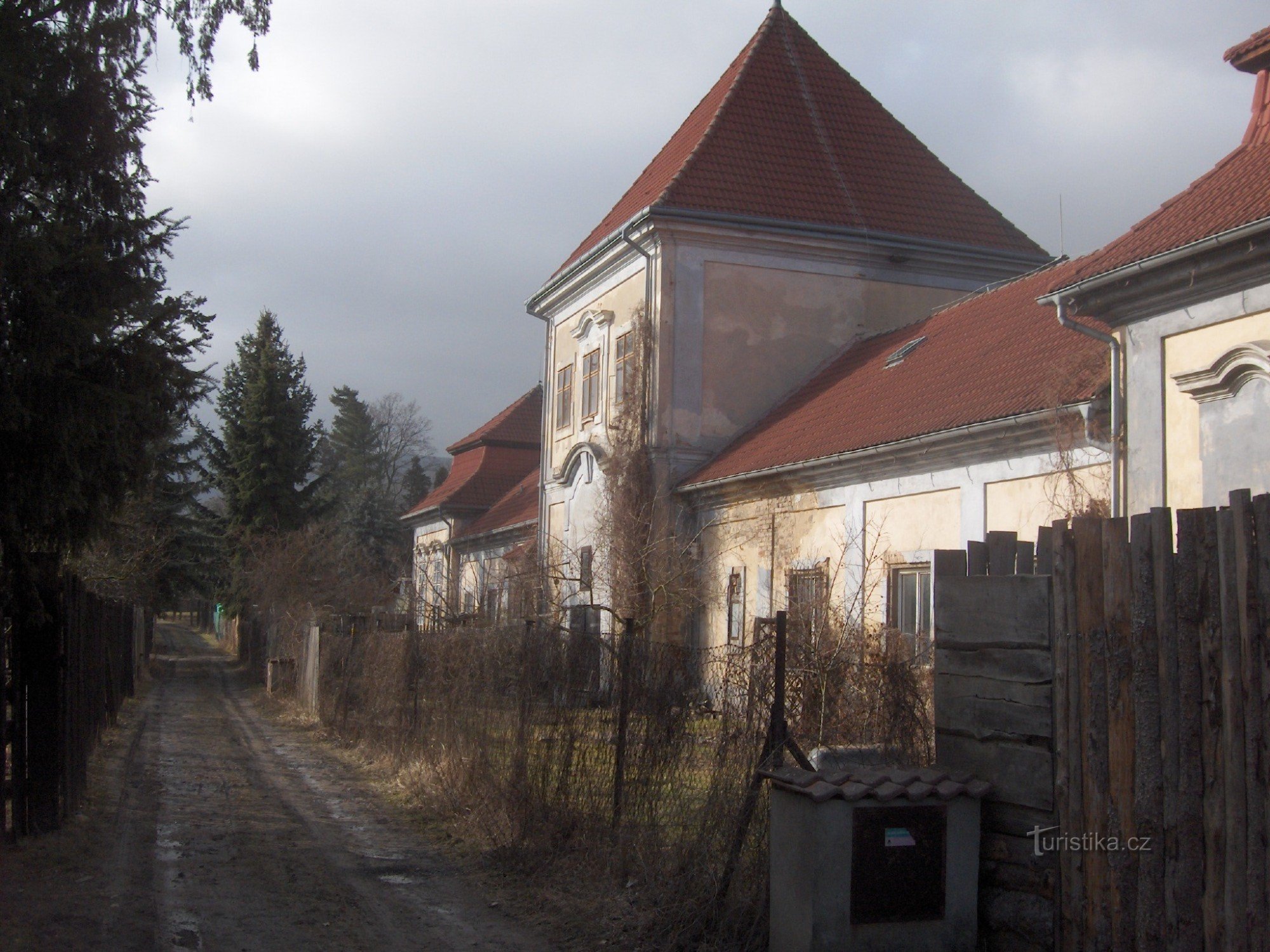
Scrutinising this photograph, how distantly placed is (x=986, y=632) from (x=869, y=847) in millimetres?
1145

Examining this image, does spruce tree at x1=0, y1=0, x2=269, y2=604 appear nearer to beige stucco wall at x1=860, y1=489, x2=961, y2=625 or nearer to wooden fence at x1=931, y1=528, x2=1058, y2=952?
wooden fence at x1=931, y1=528, x2=1058, y2=952

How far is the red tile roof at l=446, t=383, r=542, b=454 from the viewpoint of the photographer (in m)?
41.8

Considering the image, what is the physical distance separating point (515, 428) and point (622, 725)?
34.6 m

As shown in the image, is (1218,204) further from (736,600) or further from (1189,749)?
(736,600)

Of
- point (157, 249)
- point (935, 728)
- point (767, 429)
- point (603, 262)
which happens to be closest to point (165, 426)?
point (157, 249)

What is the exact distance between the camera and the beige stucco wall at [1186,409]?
34.5 ft

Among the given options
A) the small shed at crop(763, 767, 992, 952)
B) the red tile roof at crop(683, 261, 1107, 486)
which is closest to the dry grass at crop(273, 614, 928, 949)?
the small shed at crop(763, 767, 992, 952)

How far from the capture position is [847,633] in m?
9.23

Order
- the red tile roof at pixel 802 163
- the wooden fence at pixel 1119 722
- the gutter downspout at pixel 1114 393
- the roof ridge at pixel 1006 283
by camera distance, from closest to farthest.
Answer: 1. the wooden fence at pixel 1119 722
2. the gutter downspout at pixel 1114 393
3. the roof ridge at pixel 1006 283
4. the red tile roof at pixel 802 163

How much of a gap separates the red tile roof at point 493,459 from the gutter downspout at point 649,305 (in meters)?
17.4

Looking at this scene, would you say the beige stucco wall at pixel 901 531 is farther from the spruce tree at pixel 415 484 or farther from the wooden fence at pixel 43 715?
the spruce tree at pixel 415 484

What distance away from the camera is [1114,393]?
1173cm

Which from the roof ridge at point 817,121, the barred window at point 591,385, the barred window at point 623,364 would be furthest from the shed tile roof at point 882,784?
the barred window at point 591,385

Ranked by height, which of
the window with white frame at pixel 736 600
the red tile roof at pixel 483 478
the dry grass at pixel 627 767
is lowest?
the dry grass at pixel 627 767
